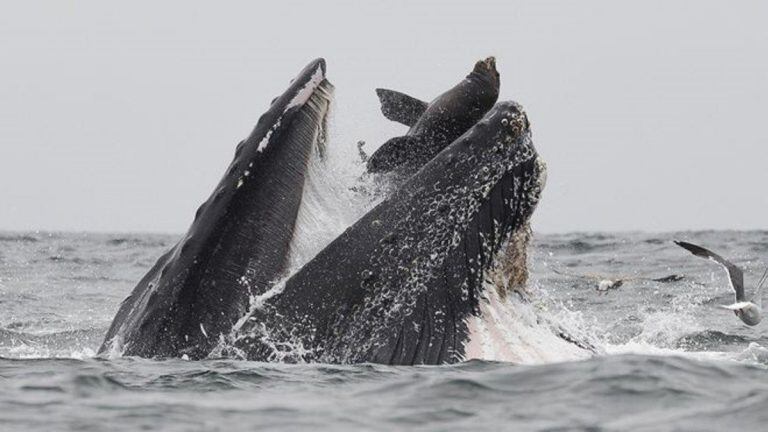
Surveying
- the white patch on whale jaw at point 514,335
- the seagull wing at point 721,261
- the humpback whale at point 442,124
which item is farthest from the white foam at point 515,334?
the seagull wing at point 721,261

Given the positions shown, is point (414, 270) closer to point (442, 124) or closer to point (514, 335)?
point (514, 335)

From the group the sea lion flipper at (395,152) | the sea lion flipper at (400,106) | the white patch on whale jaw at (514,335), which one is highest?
the sea lion flipper at (400,106)

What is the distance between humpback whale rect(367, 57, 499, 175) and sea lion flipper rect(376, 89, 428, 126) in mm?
415

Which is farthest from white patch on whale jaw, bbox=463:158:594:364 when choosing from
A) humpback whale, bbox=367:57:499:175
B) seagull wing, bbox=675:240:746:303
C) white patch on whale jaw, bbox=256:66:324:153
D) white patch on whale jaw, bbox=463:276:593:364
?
seagull wing, bbox=675:240:746:303

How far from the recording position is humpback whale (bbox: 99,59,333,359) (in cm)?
627

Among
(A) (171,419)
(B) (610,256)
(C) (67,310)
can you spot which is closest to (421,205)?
(A) (171,419)

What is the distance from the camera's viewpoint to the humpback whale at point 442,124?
6.99m

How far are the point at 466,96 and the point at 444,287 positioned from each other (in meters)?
1.10

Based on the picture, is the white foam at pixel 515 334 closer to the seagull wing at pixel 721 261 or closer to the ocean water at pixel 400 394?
the ocean water at pixel 400 394

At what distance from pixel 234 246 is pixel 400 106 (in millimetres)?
1617

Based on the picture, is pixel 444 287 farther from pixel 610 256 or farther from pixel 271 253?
pixel 610 256

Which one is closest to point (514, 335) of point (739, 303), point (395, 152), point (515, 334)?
point (515, 334)

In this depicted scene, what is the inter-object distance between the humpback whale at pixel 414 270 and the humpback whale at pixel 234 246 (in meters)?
0.15

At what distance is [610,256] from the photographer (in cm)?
2502
